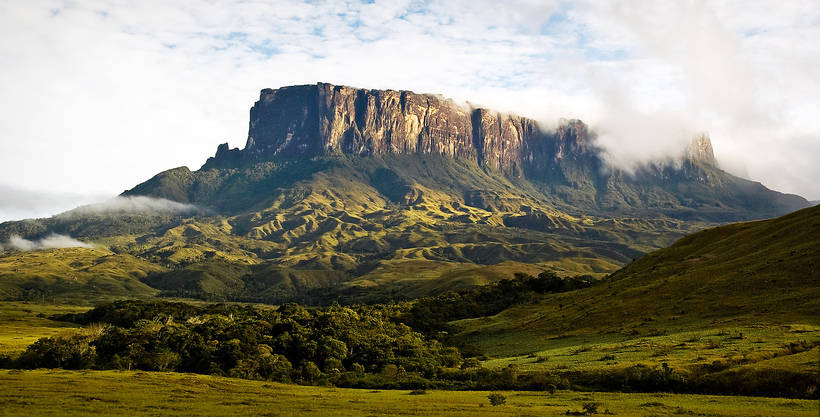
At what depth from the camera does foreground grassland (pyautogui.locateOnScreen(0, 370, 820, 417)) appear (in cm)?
4431

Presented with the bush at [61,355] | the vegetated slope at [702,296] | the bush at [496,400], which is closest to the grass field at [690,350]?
the vegetated slope at [702,296]

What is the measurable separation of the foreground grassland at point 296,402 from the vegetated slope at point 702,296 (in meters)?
35.2

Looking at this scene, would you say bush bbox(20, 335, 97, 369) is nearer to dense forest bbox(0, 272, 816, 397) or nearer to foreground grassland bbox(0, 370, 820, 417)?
dense forest bbox(0, 272, 816, 397)

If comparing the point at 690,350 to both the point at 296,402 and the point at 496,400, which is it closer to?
the point at 496,400

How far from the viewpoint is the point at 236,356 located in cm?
8856

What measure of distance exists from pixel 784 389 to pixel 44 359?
10189 cm

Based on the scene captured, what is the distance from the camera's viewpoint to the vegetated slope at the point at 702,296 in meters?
83.2

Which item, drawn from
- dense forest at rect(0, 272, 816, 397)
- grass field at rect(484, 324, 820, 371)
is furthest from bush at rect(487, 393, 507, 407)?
grass field at rect(484, 324, 820, 371)

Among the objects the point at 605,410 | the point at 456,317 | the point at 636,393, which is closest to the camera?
the point at 605,410

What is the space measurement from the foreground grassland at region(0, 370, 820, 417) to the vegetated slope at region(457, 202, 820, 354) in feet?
115

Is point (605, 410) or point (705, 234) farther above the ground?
point (705, 234)

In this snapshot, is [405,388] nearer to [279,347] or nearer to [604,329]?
[279,347]

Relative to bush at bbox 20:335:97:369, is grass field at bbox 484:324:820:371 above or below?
above

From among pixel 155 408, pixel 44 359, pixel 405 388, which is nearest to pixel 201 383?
pixel 155 408
